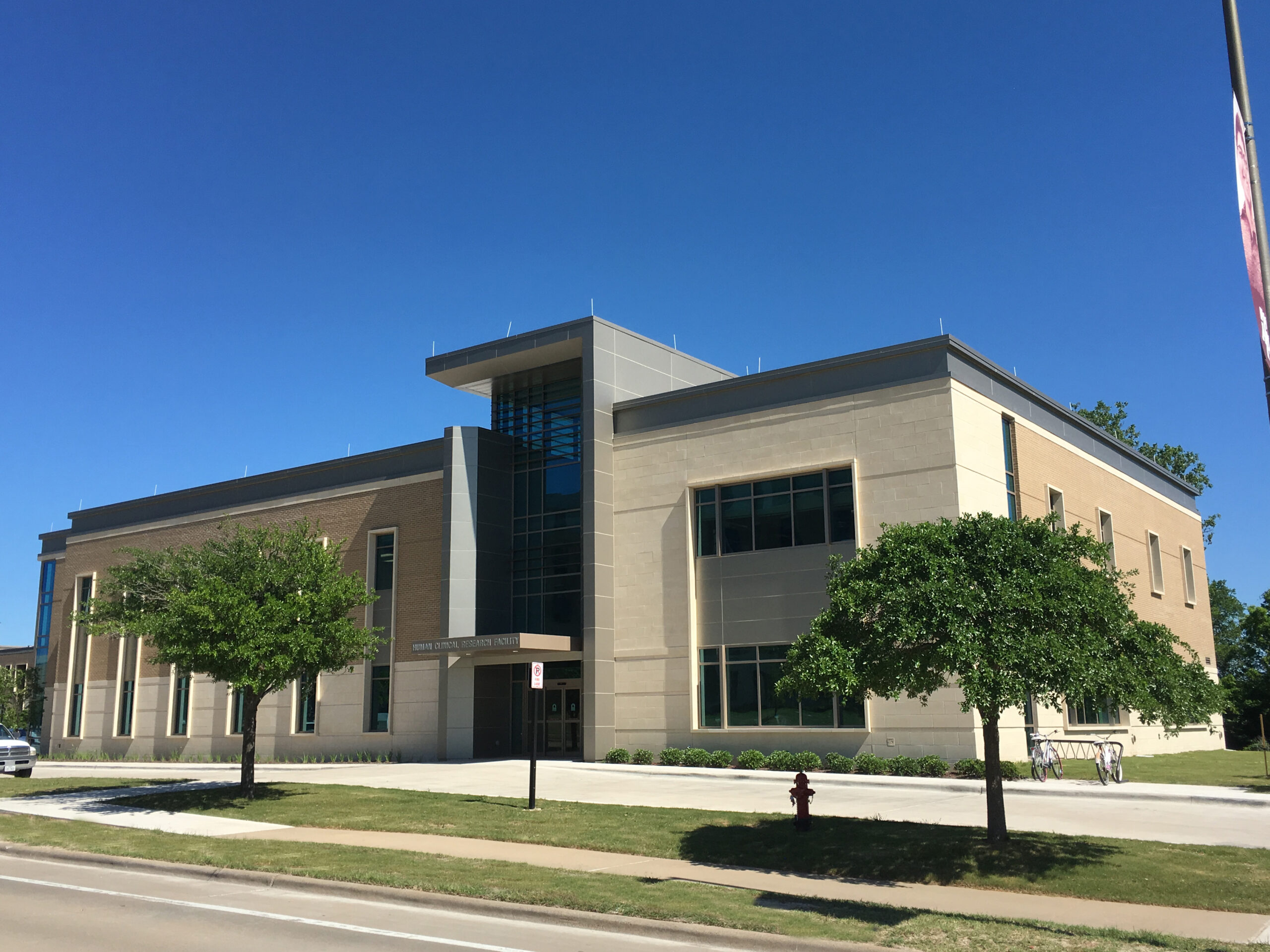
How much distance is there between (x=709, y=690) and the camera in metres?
31.7

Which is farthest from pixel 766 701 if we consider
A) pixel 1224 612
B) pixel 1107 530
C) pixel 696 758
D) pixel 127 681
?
pixel 1224 612

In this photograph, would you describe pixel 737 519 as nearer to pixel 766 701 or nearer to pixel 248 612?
pixel 766 701

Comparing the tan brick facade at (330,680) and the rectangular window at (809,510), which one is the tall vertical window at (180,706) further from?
the rectangular window at (809,510)

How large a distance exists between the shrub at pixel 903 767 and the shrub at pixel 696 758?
528 cm

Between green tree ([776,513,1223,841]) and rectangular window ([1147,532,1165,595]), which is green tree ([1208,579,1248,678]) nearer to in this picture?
rectangular window ([1147,532,1165,595])

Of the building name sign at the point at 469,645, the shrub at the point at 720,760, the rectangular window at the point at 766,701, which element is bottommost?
the shrub at the point at 720,760

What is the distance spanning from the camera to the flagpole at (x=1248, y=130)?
28.7 feet

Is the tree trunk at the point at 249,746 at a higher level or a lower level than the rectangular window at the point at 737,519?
lower

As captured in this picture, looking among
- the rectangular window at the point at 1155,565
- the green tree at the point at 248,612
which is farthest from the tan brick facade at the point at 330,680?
the rectangular window at the point at 1155,565

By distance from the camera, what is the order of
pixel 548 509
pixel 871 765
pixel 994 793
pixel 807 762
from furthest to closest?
1. pixel 548 509
2. pixel 807 762
3. pixel 871 765
4. pixel 994 793

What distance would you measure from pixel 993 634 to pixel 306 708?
32202mm

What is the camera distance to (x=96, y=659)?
4794 cm

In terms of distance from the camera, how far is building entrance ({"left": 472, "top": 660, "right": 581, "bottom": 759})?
117 ft

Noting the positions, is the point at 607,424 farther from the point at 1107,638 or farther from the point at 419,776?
the point at 1107,638
